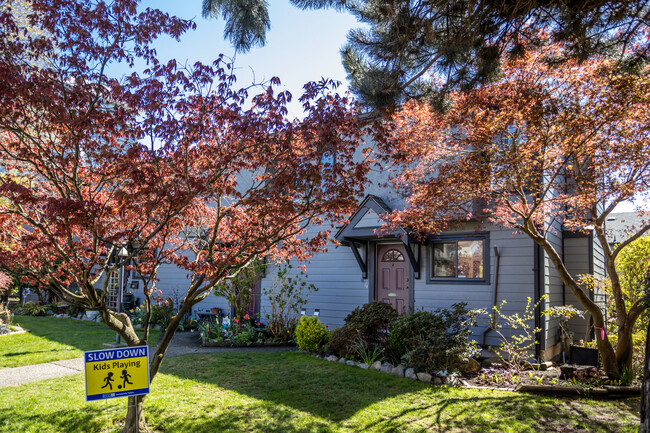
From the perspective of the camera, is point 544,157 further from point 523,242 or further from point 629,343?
point 629,343

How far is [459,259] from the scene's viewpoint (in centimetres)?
→ 952

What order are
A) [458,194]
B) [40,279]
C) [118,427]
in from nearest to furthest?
[40,279] < [118,427] < [458,194]

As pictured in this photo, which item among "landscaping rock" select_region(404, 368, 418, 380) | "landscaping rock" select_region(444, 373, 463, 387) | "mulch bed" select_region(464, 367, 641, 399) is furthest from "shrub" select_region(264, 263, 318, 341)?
"mulch bed" select_region(464, 367, 641, 399)

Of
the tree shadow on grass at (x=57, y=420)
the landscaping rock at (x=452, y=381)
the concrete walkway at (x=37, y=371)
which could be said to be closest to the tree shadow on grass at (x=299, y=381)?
the landscaping rock at (x=452, y=381)

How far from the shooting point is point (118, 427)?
190 inches

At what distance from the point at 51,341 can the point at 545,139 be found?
11.5 meters

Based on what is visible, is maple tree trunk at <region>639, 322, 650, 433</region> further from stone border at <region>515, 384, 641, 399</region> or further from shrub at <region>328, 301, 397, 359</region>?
shrub at <region>328, 301, 397, 359</region>

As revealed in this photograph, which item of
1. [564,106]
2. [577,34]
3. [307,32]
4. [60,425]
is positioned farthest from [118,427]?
[564,106]

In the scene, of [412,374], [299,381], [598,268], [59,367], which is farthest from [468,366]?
[59,367]

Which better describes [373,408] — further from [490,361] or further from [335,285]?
[335,285]

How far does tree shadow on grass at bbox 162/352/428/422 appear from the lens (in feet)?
18.9

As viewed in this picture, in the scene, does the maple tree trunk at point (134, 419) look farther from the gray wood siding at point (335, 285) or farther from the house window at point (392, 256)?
the house window at point (392, 256)

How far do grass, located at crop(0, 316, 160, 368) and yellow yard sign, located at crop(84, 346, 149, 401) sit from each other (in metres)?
5.36

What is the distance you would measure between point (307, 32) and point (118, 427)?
5.38 meters
